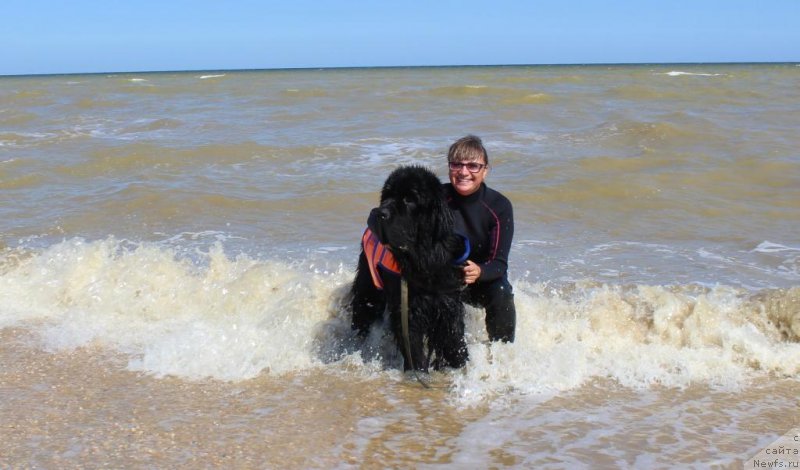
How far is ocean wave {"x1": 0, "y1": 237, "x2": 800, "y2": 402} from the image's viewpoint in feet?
14.1

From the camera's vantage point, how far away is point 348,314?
4.89 metres

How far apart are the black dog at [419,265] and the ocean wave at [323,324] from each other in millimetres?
276

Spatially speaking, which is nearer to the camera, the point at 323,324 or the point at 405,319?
the point at 405,319

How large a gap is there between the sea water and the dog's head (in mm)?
884

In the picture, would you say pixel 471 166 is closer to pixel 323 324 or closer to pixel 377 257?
pixel 377 257

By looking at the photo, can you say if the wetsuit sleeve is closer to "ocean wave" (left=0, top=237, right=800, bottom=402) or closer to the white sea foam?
"ocean wave" (left=0, top=237, right=800, bottom=402)

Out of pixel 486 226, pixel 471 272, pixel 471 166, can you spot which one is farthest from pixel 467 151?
pixel 471 272

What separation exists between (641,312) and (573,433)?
1.98 m

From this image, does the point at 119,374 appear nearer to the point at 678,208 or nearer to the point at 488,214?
the point at 488,214

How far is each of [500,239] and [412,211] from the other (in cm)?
62

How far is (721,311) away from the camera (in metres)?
5.20

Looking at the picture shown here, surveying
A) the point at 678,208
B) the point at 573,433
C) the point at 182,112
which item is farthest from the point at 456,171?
the point at 182,112

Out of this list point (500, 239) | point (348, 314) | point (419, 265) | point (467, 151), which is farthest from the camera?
point (348, 314)

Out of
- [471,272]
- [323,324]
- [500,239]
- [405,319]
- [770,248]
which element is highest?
[500,239]
